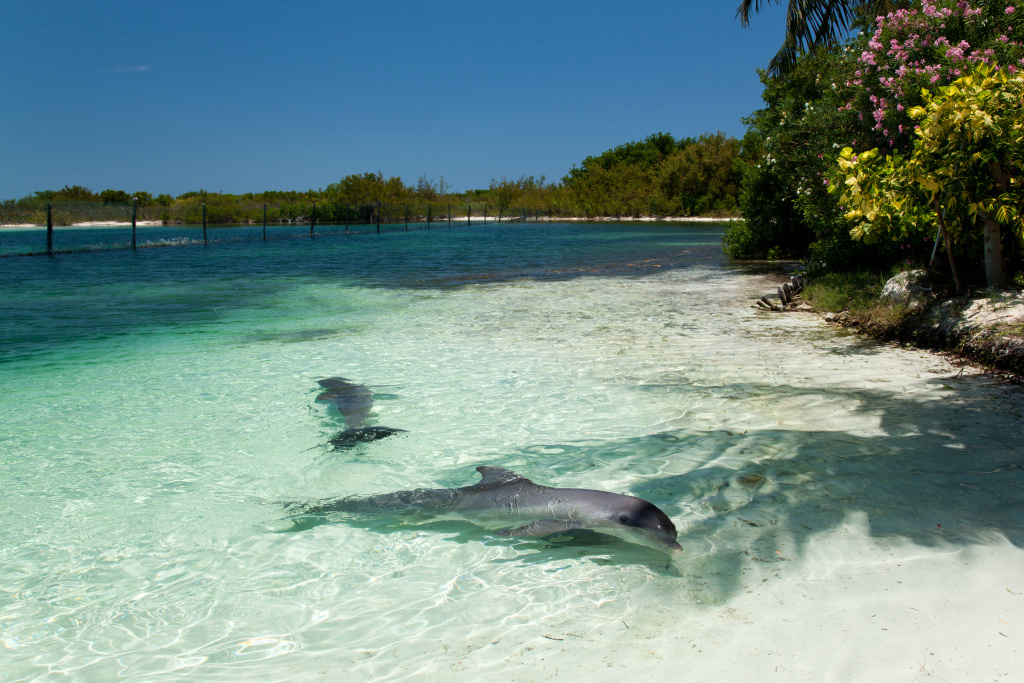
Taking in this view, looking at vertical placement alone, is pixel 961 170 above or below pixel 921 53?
below

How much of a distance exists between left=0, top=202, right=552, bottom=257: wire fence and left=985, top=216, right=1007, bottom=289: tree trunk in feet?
96.5

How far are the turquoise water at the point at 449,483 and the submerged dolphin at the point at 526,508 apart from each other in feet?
0.29

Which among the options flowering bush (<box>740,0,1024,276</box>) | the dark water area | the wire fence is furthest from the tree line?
flowering bush (<box>740,0,1024,276</box>)

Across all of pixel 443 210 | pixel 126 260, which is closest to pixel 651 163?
pixel 443 210

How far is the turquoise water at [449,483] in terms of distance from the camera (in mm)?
2707

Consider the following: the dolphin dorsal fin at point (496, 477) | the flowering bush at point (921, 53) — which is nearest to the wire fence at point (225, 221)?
the flowering bush at point (921, 53)

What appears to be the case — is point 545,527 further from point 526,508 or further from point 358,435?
point 358,435

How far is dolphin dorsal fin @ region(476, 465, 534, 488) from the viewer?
360cm

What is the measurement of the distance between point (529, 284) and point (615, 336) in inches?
266

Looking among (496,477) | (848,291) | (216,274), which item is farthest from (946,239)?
(216,274)

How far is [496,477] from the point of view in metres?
3.65

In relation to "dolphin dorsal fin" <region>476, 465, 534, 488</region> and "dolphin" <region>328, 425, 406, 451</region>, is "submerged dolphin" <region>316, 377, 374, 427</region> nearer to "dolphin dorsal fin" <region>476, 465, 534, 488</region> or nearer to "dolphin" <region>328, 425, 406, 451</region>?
"dolphin" <region>328, 425, 406, 451</region>

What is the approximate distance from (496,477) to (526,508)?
12.5 inches

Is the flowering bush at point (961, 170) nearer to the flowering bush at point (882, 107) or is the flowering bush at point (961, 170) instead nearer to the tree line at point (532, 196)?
the flowering bush at point (882, 107)
